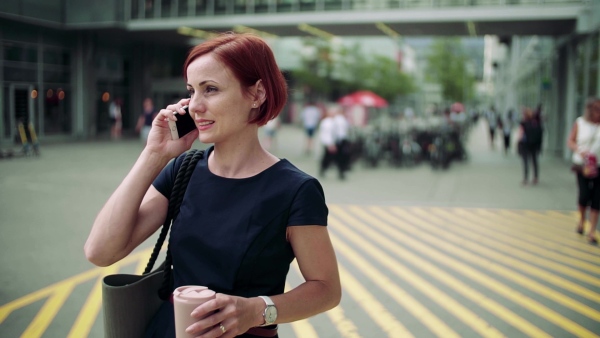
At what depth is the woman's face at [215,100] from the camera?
189 cm

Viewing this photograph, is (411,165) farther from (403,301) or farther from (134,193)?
(134,193)

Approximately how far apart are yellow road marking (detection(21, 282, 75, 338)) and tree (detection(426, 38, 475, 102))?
50.8m

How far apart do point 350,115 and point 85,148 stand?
14499mm

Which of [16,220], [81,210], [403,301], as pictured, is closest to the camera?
[403,301]

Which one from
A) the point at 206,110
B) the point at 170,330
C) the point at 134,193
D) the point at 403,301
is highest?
the point at 206,110

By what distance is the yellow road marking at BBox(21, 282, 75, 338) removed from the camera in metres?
4.86

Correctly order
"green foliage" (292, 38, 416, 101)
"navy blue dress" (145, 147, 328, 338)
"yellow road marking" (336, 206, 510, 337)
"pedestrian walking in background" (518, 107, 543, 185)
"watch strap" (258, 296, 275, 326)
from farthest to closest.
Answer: "green foliage" (292, 38, 416, 101), "pedestrian walking in background" (518, 107, 543, 185), "yellow road marking" (336, 206, 510, 337), "navy blue dress" (145, 147, 328, 338), "watch strap" (258, 296, 275, 326)

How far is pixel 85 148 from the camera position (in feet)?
78.9

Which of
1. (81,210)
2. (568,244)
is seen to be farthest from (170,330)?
(81,210)

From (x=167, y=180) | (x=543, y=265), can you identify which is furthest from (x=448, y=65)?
(x=167, y=180)

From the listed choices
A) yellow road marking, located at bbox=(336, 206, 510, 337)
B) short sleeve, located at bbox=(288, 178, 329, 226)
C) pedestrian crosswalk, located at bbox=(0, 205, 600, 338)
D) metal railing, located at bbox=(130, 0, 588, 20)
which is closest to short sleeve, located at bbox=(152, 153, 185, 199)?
short sleeve, located at bbox=(288, 178, 329, 226)

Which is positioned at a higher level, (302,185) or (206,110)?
(206,110)

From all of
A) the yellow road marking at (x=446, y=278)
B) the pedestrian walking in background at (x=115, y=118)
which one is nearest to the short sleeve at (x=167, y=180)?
the yellow road marking at (x=446, y=278)

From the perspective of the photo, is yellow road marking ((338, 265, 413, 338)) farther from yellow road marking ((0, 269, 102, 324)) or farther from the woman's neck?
the woman's neck
